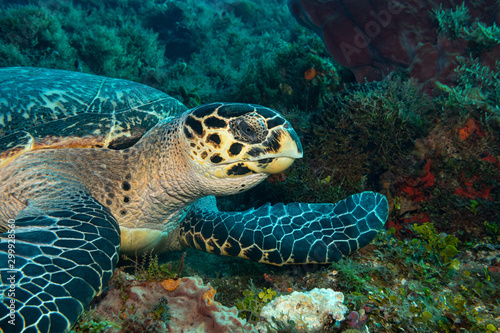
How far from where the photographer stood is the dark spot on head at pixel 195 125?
187 cm

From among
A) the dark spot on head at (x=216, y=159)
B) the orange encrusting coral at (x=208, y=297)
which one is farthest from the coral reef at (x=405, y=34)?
the orange encrusting coral at (x=208, y=297)

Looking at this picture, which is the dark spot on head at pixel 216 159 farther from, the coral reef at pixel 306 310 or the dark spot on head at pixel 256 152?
the coral reef at pixel 306 310

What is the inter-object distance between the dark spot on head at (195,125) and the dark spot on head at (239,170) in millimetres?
328

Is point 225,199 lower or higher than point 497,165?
lower

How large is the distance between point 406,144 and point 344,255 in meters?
1.67

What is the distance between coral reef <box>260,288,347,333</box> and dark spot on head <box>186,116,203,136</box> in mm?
1168

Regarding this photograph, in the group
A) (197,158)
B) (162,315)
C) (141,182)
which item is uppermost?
(197,158)

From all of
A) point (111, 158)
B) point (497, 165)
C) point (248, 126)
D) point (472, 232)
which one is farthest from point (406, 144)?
point (111, 158)

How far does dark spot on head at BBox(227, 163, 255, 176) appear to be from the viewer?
181cm

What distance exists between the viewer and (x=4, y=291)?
1053mm

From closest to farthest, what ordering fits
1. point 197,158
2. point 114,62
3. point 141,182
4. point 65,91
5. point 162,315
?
1. point 162,315
2. point 197,158
3. point 141,182
4. point 65,91
5. point 114,62

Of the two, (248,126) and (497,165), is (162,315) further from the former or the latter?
(497,165)

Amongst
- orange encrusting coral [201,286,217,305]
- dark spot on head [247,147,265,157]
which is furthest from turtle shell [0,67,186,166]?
orange encrusting coral [201,286,217,305]

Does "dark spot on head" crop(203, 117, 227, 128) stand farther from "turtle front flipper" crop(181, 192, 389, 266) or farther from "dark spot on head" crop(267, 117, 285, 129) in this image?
"turtle front flipper" crop(181, 192, 389, 266)
